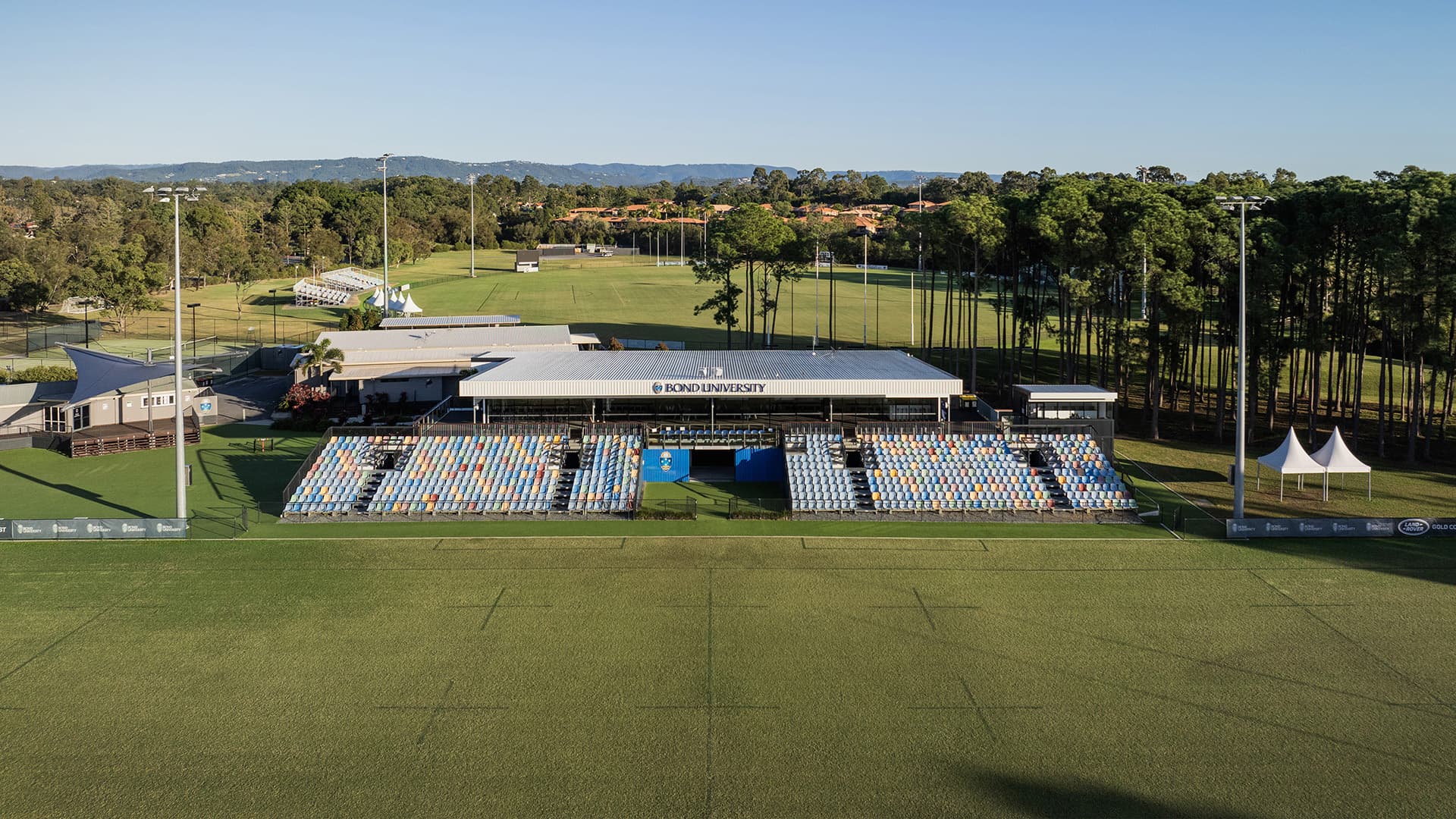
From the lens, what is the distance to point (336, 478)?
137ft

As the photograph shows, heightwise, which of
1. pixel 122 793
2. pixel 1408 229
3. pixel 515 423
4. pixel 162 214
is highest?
pixel 162 214

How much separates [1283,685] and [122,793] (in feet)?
80.8

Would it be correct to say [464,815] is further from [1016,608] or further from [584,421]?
[584,421]

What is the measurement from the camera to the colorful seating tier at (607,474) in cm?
4031

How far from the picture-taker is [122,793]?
1931 cm

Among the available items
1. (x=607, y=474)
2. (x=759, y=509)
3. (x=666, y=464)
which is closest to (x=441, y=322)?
(x=666, y=464)

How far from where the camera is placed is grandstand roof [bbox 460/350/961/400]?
Answer: 45188 millimetres

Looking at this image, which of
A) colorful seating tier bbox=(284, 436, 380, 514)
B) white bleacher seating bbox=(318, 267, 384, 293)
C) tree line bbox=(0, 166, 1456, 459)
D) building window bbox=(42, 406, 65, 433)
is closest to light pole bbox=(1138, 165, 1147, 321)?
tree line bbox=(0, 166, 1456, 459)

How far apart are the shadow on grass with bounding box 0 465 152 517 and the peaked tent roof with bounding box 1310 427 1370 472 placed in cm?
4603

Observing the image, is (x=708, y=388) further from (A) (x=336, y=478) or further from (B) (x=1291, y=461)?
(B) (x=1291, y=461)

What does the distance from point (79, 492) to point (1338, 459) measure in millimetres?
51314

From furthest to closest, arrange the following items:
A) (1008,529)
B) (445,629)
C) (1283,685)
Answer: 1. (1008,529)
2. (445,629)
3. (1283,685)

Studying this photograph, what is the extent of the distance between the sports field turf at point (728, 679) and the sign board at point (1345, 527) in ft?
3.31

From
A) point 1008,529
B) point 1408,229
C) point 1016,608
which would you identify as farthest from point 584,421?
point 1408,229
